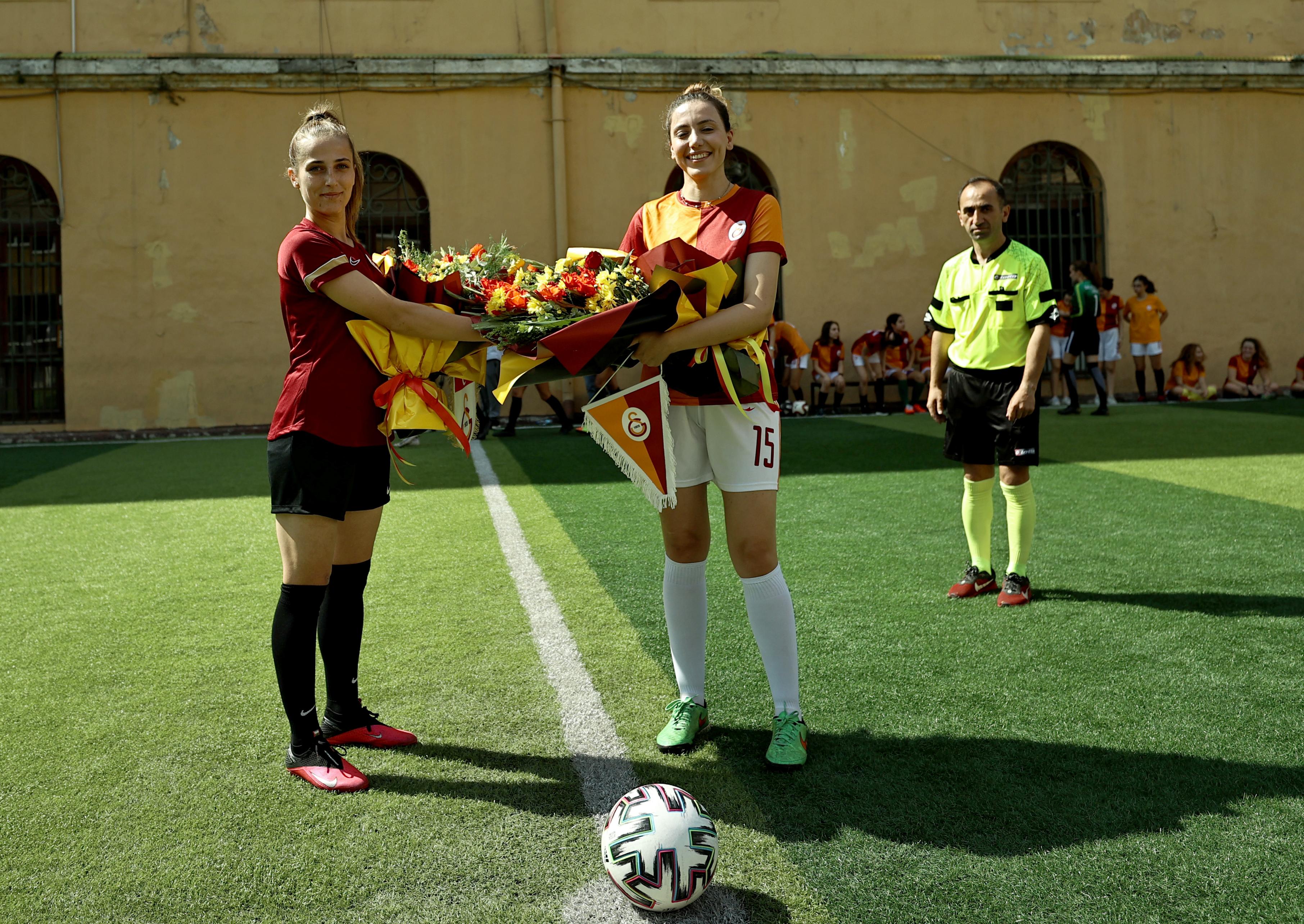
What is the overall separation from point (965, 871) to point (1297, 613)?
3.04 metres

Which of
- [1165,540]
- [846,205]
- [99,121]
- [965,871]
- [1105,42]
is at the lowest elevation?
[965,871]

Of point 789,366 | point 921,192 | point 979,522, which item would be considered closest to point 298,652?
point 979,522

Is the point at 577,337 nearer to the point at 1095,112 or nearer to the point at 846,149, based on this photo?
the point at 846,149

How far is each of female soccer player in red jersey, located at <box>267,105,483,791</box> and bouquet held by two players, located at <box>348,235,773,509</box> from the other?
8 cm

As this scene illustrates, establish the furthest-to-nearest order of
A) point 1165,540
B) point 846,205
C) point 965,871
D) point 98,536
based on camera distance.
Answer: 1. point 846,205
2. point 98,536
3. point 1165,540
4. point 965,871

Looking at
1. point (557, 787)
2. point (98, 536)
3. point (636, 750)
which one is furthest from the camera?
point (98, 536)

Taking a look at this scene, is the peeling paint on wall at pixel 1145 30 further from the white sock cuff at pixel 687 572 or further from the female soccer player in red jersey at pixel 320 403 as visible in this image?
the female soccer player in red jersey at pixel 320 403

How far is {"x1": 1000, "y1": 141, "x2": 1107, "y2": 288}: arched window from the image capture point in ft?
60.0

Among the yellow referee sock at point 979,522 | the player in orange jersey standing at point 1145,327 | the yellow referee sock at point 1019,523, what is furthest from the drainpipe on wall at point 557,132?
the yellow referee sock at point 1019,523

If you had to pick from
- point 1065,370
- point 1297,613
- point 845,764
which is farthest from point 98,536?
point 1065,370

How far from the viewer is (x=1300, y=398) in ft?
56.5

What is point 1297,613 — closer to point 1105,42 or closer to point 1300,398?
point 1300,398

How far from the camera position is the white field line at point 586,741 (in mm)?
2494

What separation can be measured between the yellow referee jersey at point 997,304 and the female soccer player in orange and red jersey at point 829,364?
11507 millimetres
